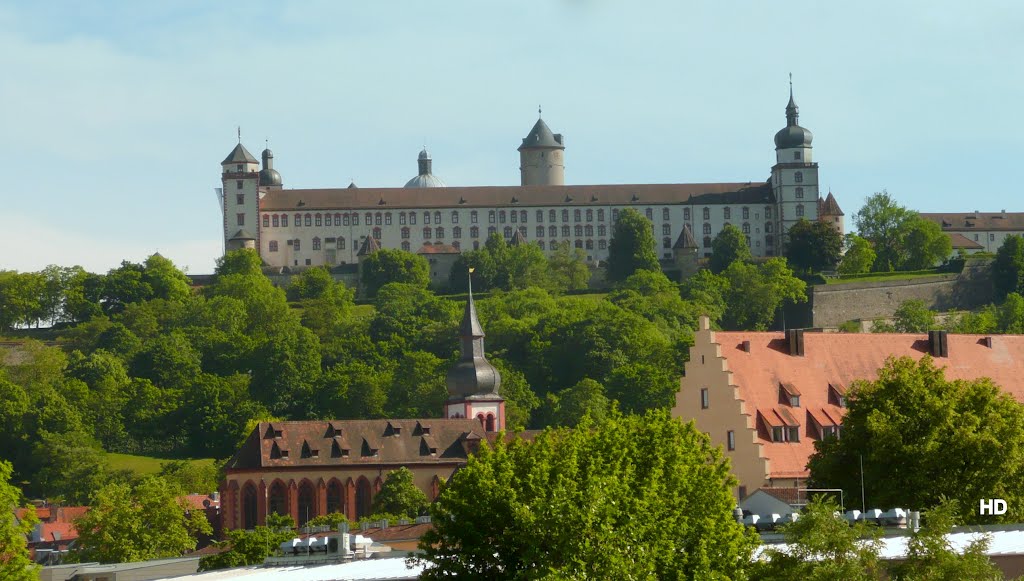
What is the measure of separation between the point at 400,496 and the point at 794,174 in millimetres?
87025

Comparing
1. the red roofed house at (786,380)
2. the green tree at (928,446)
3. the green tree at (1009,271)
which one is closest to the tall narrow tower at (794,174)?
the green tree at (1009,271)

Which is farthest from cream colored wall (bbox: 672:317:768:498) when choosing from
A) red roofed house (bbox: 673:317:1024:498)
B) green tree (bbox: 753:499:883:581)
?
green tree (bbox: 753:499:883:581)

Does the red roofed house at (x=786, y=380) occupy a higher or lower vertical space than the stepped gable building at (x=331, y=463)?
higher

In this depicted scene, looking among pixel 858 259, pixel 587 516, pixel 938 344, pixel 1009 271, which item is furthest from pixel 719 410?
pixel 858 259

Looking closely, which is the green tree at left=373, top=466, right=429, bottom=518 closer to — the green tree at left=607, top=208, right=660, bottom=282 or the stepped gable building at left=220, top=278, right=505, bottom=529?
the stepped gable building at left=220, top=278, right=505, bottom=529

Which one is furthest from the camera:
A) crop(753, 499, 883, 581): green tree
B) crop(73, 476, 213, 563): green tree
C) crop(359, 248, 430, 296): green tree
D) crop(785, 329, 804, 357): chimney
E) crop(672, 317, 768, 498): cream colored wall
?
crop(359, 248, 430, 296): green tree

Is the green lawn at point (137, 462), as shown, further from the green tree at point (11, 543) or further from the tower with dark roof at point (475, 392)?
the green tree at point (11, 543)

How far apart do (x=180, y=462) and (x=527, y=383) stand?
2395 cm

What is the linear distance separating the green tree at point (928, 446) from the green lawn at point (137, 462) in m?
83.5

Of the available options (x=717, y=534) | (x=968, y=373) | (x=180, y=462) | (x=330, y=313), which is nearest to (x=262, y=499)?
(x=180, y=462)

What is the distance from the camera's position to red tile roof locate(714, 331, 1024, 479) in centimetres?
6906

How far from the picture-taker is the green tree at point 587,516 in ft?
124

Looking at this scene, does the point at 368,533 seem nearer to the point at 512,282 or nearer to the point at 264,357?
the point at 264,357

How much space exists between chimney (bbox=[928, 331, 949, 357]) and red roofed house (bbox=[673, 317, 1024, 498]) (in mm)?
29
